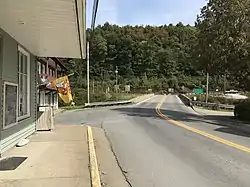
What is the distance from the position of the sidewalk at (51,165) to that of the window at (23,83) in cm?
143

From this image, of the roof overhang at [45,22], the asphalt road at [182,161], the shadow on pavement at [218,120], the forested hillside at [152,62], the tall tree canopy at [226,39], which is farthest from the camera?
the forested hillside at [152,62]

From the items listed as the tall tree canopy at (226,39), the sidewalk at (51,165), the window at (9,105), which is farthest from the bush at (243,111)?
the window at (9,105)

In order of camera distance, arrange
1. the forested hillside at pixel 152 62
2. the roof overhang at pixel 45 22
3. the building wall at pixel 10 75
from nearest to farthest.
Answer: the roof overhang at pixel 45 22 → the building wall at pixel 10 75 → the forested hillside at pixel 152 62

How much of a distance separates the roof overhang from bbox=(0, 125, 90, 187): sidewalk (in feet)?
11.3

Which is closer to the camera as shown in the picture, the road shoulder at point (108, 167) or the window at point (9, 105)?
the road shoulder at point (108, 167)

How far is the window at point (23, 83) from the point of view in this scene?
49.1 ft

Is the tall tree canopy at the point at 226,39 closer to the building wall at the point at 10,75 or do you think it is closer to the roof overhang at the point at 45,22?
the roof overhang at the point at 45,22

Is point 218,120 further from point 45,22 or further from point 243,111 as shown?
point 45,22

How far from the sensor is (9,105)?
12.3 meters

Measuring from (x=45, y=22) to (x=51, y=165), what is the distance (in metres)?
3.73

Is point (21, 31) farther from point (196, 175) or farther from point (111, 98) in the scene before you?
point (111, 98)

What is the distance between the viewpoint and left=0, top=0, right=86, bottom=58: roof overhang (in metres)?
8.92

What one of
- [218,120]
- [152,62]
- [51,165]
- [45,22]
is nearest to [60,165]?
[51,165]

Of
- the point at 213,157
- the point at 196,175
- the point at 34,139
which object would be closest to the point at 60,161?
the point at 196,175
